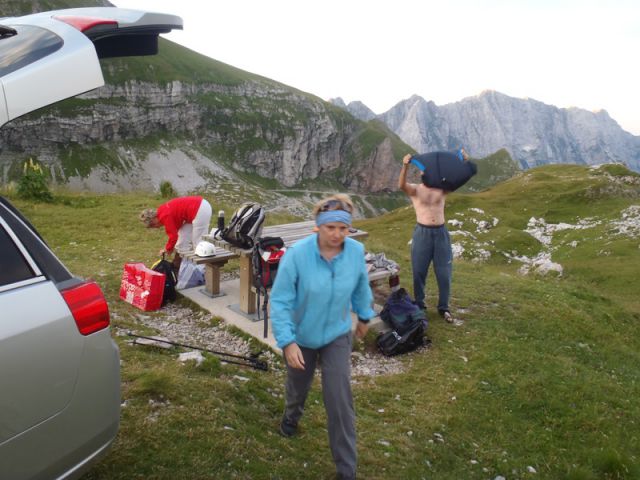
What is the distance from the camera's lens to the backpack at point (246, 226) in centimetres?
834

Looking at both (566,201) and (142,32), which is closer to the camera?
(142,32)

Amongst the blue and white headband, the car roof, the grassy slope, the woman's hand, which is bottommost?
the grassy slope

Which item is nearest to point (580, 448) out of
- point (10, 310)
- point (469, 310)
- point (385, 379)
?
point (385, 379)

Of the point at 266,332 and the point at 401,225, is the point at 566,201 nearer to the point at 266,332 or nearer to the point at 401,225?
the point at 401,225

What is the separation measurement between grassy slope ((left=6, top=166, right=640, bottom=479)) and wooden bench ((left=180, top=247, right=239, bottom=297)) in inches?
63.3

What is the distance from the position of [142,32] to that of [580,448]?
7.19 m

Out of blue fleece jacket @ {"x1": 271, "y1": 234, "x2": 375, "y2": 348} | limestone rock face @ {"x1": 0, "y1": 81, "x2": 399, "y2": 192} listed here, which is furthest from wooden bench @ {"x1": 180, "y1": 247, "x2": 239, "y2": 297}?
limestone rock face @ {"x1": 0, "y1": 81, "x2": 399, "y2": 192}

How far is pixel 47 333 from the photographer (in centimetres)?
273

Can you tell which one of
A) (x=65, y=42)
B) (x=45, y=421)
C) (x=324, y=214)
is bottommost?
(x=45, y=421)

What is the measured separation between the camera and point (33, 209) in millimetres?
17375

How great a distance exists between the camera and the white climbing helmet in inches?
356

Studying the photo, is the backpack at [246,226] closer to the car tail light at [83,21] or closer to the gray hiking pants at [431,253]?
the gray hiking pants at [431,253]

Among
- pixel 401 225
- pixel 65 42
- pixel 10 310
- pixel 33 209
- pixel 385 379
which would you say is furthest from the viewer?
pixel 401 225

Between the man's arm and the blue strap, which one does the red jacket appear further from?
the blue strap
